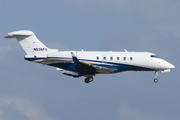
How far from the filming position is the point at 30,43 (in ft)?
256

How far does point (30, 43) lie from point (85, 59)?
7.23m

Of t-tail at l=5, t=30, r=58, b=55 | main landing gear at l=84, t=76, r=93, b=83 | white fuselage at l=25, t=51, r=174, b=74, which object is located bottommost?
main landing gear at l=84, t=76, r=93, b=83

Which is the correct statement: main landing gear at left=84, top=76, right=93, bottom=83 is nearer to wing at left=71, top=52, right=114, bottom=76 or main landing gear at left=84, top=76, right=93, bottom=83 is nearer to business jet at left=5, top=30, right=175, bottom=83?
business jet at left=5, top=30, right=175, bottom=83

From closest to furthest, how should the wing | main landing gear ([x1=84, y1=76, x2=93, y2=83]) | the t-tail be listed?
the wing → the t-tail → main landing gear ([x1=84, y1=76, x2=93, y2=83])

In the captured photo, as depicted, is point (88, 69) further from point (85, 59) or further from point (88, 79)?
point (88, 79)

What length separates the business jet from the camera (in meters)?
77.1

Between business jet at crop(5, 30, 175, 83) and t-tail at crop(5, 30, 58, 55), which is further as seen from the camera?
t-tail at crop(5, 30, 58, 55)

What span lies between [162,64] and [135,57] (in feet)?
12.0

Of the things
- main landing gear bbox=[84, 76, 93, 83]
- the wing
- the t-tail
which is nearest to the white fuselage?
the wing

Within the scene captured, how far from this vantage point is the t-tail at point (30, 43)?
77688 mm

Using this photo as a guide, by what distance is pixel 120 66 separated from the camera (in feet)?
256

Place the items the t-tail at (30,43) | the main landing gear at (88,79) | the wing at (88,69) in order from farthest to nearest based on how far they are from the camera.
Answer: the main landing gear at (88,79)
the t-tail at (30,43)
the wing at (88,69)

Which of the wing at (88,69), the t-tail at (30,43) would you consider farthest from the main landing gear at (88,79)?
the t-tail at (30,43)

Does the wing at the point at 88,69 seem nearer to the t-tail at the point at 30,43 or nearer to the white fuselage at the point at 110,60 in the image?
the white fuselage at the point at 110,60
